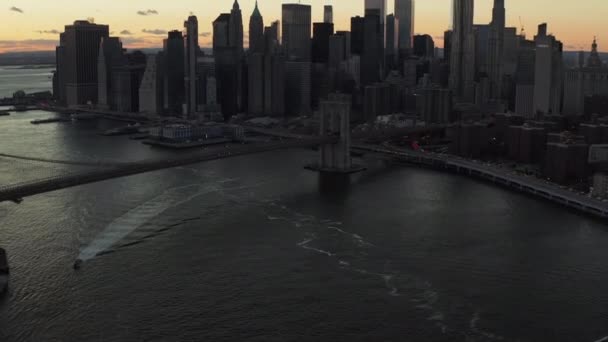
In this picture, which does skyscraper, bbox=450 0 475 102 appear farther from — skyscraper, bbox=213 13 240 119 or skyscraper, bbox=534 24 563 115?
skyscraper, bbox=213 13 240 119

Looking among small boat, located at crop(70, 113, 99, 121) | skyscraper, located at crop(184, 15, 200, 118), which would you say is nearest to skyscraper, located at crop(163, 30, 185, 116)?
skyscraper, located at crop(184, 15, 200, 118)

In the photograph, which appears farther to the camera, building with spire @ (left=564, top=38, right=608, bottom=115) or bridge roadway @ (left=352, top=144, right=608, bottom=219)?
building with spire @ (left=564, top=38, right=608, bottom=115)

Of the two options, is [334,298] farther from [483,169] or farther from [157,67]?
[157,67]

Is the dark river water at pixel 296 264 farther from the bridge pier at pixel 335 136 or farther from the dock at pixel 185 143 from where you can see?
the dock at pixel 185 143

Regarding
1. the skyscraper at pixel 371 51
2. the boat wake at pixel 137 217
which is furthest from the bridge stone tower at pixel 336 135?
the skyscraper at pixel 371 51

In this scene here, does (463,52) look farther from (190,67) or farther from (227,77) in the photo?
(190,67)

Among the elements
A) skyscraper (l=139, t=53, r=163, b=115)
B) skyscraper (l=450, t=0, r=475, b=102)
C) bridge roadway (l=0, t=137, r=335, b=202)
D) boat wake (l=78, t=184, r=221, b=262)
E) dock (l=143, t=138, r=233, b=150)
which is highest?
skyscraper (l=450, t=0, r=475, b=102)
